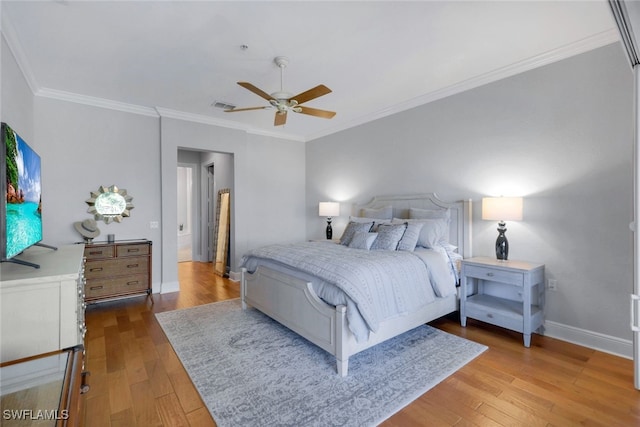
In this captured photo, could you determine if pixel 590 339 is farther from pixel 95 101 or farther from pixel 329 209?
pixel 95 101

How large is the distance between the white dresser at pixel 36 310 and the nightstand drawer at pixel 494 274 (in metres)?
3.31

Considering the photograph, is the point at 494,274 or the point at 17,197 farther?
the point at 494,274

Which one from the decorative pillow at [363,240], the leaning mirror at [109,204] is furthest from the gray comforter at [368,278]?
the leaning mirror at [109,204]

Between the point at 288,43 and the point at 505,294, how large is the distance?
3433mm

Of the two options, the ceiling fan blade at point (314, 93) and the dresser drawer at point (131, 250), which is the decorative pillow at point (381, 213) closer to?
the ceiling fan blade at point (314, 93)

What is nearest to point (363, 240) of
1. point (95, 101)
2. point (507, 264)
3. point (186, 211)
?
point (507, 264)

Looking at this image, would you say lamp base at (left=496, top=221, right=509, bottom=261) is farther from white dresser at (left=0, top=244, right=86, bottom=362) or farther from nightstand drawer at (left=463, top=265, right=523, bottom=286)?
white dresser at (left=0, top=244, right=86, bottom=362)

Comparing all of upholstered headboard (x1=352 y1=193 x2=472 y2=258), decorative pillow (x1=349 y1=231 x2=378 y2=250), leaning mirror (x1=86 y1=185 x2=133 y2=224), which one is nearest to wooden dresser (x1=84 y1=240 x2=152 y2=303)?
leaning mirror (x1=86 y1=185 x2=133 y2=224)

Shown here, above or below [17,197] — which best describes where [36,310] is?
below

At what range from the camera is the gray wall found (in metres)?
2.53

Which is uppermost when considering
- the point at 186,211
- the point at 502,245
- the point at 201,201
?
the point at 201,201

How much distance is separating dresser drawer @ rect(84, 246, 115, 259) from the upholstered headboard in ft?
12.4

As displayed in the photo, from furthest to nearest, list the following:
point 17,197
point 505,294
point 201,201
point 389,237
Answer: point 201,201
point 389,237
point 505,294
point 17,197

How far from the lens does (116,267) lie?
12.5 feet
